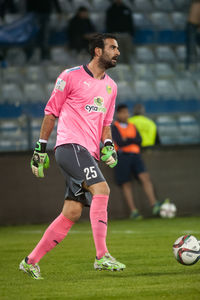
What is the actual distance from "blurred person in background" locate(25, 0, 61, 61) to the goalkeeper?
10537 millimetres

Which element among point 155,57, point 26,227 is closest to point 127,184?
point 26,227

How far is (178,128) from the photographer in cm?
1455

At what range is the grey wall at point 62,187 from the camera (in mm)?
12781

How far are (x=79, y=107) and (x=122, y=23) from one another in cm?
1147

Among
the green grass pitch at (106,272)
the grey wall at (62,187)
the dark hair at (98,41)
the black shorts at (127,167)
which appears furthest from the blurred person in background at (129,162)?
the dark hair at (98,41)

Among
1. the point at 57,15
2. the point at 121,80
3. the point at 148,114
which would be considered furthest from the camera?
the point at 57,15

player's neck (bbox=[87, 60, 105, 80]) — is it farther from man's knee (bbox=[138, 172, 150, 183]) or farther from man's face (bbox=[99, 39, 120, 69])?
man's knee (bbox=[138, 172, 150, 183])

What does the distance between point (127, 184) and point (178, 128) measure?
180cm

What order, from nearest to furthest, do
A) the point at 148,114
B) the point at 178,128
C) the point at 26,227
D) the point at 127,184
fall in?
1. the point at 26,227
2. the point at 127,184
3. the point at 178,128
4. the point at 148,114

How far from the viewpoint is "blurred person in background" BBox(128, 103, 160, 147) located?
1412 cm

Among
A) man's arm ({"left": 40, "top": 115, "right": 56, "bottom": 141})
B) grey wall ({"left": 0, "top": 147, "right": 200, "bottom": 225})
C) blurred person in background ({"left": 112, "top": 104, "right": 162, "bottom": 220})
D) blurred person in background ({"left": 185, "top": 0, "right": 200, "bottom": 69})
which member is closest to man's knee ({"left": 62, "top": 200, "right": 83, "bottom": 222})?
man's arm ({"left": 40, "top": 115, "right": 56, "bottom": 141})

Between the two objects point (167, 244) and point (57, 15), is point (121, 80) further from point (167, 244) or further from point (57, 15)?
point (167, 244)

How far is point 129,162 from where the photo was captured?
1359 centimetres

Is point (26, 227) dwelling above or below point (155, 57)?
below
